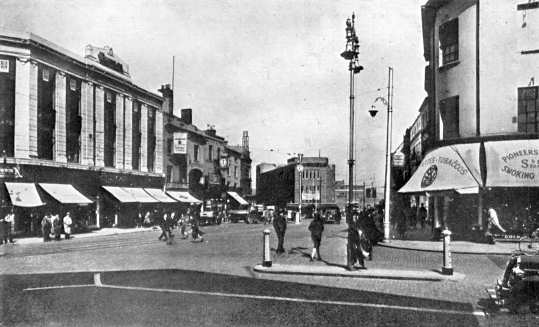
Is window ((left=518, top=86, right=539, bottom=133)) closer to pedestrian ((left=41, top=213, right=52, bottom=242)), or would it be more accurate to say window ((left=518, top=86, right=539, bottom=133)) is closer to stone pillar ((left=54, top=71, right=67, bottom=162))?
pedestrian ((left=41, top=213, right=52, bottom=242))

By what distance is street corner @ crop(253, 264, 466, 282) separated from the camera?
12.2 meters

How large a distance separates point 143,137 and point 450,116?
26247 millimetres

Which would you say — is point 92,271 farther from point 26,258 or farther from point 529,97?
point 529,97

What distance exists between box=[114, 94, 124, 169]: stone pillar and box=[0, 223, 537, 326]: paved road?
22187 millimetres

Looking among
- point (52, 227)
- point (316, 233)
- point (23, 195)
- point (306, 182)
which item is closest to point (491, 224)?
point (316, 233)

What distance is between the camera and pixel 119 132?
38.5m

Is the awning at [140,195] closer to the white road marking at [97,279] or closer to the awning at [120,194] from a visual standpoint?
the awning at [120,194]

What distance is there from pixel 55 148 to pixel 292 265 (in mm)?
21353

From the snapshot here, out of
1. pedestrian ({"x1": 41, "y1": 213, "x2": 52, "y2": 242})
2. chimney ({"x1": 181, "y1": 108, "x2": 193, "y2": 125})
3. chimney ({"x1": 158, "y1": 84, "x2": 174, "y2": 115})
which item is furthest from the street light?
chimney ({"x1": 181, "y1": 108, "x2": 193, "y2": 125})

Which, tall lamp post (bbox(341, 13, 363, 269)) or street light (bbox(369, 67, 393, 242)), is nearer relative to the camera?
tall lamp post (bbox(341, 13, 363, 269))

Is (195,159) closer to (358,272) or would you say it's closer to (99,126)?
(99,126)

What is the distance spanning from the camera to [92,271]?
13500mm

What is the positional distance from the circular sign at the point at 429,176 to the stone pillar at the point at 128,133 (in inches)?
952

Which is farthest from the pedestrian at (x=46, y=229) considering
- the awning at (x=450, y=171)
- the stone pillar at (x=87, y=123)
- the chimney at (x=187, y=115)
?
the chimney at (x=187, y=115)
